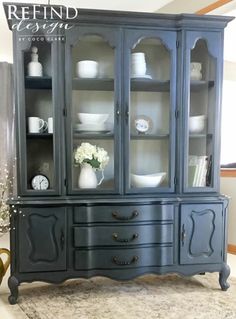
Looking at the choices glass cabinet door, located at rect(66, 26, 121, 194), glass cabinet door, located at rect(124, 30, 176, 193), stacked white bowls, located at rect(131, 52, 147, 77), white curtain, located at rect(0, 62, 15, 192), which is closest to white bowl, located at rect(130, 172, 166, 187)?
glass cabinet door, located at rect(124, 30, 176, 193)

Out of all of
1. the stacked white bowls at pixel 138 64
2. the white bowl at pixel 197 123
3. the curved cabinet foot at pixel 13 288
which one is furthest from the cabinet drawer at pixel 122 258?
the stacked white bowls at pixel 138 64

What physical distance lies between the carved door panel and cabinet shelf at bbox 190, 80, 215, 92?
0.86 metres

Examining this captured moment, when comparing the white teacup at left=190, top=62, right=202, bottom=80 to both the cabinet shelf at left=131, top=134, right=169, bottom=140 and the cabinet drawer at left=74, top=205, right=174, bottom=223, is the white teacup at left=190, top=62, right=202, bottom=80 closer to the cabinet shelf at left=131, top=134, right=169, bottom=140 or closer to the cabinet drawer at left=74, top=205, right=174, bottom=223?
the cabinet shelf at left=131, top=134, right=169, bottom=140

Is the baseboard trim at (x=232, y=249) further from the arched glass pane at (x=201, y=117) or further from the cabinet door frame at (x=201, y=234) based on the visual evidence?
the arched glass pane at (x=201, y=117)

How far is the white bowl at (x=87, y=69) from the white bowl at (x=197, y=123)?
784mm

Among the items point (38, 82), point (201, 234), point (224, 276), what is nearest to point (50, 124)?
point (38, 82)

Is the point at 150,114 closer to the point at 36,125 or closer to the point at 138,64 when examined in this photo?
the point at 138,64

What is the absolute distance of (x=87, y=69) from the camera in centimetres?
220

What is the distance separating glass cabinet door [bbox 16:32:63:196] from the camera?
6.76ft

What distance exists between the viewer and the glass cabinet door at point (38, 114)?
2.06 metres

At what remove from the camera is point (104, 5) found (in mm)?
3160

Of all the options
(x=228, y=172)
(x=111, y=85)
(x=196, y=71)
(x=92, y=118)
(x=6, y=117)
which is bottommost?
(x=228, y=172)

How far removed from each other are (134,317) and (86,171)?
3.26ft

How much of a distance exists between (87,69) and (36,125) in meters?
0.54
